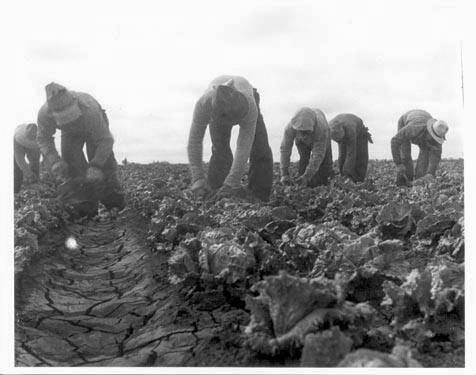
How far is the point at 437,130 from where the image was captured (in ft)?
27.3

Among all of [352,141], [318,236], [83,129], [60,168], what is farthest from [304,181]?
[318,236]

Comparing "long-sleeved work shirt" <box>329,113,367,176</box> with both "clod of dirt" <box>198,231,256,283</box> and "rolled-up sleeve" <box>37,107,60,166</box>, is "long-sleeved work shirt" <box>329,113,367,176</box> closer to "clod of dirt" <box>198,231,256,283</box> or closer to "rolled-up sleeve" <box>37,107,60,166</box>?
"rolled-up sleeve" <box>37,107,60,166</box>

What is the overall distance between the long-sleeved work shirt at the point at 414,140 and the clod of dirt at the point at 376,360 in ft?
24.3

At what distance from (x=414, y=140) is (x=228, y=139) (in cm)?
389

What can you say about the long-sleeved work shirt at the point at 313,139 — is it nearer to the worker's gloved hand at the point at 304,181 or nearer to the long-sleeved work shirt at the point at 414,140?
the worker's gloved hand at the point at 304,181

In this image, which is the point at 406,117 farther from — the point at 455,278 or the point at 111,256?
the point at 455,278

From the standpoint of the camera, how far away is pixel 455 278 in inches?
116

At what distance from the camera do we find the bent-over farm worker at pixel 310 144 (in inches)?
348

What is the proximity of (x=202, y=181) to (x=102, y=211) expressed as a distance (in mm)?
2702

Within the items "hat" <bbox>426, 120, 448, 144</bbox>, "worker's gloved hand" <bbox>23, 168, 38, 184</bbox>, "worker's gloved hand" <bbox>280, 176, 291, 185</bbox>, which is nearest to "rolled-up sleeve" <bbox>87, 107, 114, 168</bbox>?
"worker's gloved hand" <bbox>23, 168, 38, 184</bbox>

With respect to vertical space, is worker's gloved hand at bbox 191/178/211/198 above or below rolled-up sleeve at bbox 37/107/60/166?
below

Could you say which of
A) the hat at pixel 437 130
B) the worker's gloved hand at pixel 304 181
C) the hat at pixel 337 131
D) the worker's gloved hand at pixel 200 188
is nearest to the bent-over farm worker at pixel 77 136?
the worker's gloved hand at pixel 200 188

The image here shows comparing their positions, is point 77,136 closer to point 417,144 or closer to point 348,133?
point 348,133

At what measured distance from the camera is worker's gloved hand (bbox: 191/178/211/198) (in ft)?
22.1
